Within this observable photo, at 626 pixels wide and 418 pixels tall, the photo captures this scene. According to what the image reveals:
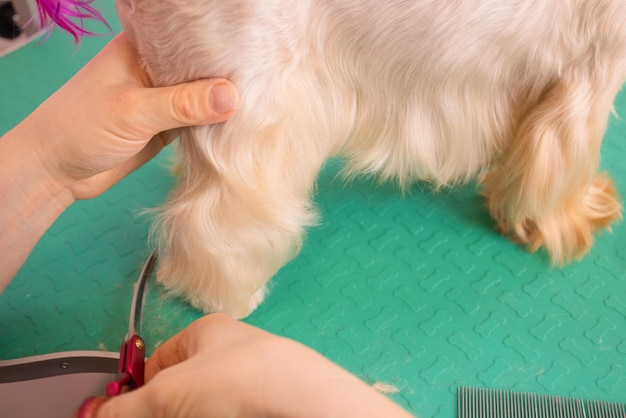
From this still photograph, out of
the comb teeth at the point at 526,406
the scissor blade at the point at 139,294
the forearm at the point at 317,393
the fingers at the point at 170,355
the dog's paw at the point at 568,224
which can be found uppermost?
the forearm at the point at 317,393

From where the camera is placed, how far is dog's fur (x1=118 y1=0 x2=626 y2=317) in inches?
27.7

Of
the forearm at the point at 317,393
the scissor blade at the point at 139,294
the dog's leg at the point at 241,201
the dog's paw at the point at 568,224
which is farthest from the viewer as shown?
the dog's paw at the point at 568,224

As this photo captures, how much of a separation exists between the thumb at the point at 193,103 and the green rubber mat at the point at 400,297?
15.8 inches

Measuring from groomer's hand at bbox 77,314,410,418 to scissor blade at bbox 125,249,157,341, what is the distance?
22 centimetres

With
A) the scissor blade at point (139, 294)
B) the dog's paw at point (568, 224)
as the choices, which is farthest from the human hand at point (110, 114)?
the dog's paw at point (568, 224)

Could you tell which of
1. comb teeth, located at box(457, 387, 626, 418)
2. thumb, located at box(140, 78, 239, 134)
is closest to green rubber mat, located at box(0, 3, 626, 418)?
comb teeth, located at box(457, 387, 626, 418)

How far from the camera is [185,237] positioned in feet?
2.75

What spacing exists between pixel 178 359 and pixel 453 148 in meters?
0.51

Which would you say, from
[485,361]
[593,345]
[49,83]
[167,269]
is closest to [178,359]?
[167,269]

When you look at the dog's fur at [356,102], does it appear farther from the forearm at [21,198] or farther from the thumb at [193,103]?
the forearm at [21,198]

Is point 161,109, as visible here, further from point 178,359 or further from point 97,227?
point 97,227

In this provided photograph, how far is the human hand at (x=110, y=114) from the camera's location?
0.70 meters

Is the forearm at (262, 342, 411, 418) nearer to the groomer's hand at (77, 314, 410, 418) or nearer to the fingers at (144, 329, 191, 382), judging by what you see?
the groomer's hand at (77, 314, 410, 418)

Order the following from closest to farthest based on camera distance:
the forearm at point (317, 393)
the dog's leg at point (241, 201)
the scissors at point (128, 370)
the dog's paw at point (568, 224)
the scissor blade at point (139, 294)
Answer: the forearm at point (317, 393) → the scissors at point (128, 370) → the dog's leg at point (241, 201) → the scissor blade at point (139, 294) → the dog's paw at point (568, 224)
